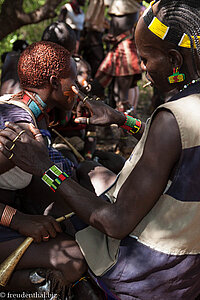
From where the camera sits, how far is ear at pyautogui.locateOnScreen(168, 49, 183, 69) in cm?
189

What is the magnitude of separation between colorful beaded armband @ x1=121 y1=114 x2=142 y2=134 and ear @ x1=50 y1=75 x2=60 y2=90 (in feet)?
1.84

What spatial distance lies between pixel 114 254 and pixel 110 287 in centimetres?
18

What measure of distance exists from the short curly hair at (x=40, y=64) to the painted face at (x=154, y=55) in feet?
2.81

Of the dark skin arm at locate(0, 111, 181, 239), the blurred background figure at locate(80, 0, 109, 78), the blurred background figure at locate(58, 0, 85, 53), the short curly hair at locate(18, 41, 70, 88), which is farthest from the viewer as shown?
the blurred background figure at locate(80, 0, 109, 78)

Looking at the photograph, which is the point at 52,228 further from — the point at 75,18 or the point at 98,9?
the point at 98,9

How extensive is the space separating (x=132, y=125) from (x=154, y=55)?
0.89 meters

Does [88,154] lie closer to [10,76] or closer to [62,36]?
[10,76]

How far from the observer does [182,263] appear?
191cm

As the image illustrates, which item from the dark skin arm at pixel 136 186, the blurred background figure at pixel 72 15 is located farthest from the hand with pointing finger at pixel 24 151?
the blurred background figure at pixel 72 15

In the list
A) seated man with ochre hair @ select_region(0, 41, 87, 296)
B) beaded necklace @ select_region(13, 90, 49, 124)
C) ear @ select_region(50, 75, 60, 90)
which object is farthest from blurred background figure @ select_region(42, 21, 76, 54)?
beaded necklace @ select_region(13, 90, 49, 124)

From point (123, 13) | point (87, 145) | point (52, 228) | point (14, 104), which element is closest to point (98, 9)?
point (123, 13)

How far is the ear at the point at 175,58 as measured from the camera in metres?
1.89

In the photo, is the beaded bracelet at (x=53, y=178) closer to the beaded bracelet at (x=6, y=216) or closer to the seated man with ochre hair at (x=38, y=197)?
the seated man with ochre hair at (x=38, y=197)

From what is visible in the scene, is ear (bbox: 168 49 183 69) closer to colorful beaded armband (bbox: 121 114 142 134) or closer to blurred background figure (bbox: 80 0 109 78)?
colorful beaded armband (bbox: 121 114 142 134)
